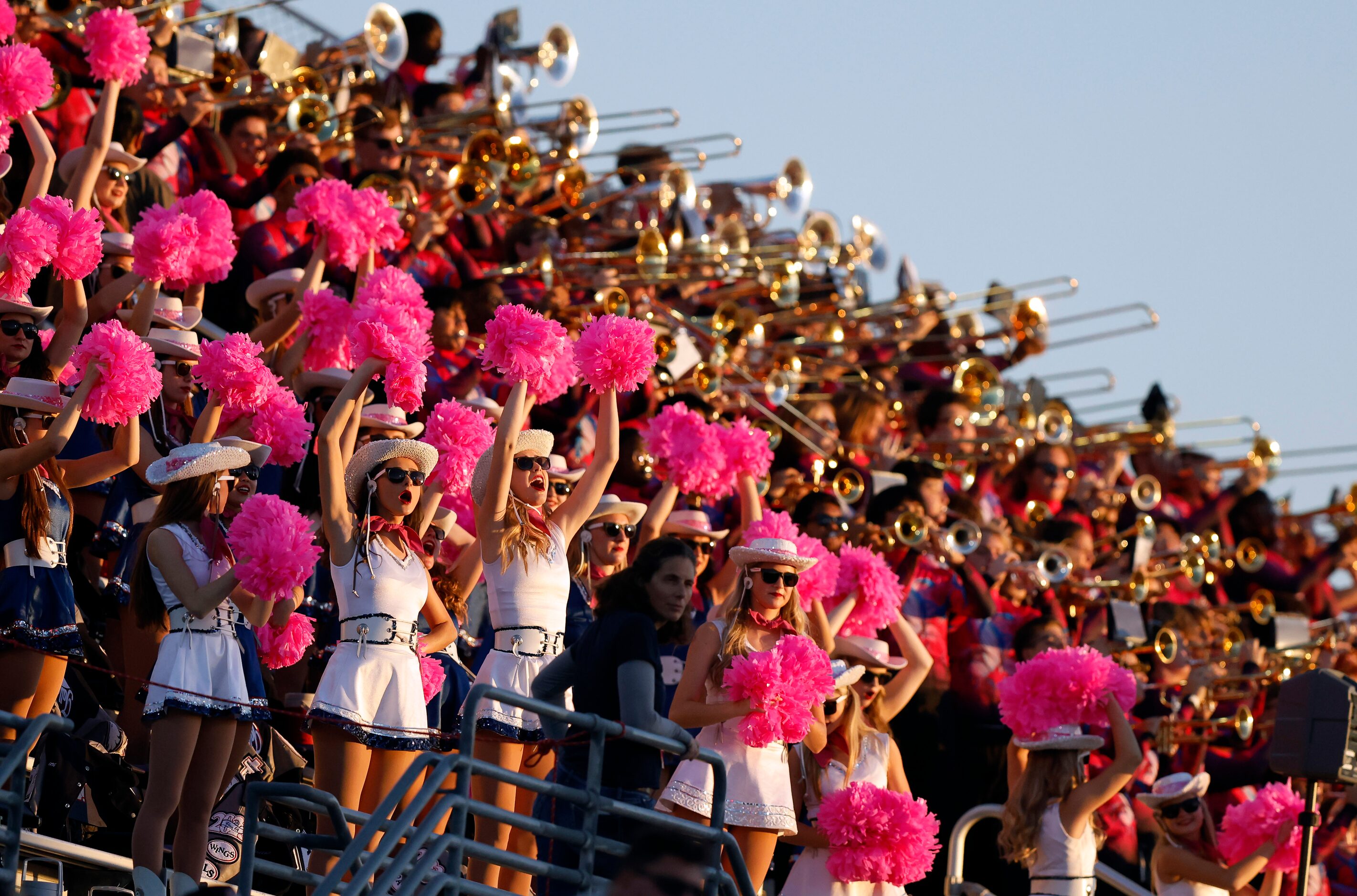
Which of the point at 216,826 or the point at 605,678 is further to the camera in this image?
the point at 216,826

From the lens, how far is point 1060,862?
25.5 feet

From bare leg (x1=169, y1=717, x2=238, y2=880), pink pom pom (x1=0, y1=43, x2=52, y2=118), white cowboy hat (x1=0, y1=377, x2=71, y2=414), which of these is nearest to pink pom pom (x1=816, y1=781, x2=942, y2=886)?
bare leg (x1=169, y1=717, x2=238, y2=880)

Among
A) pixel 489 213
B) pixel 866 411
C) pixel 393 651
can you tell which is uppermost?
pixel 489 213

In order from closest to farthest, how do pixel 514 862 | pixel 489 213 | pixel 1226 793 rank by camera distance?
pixel 514 862 → pixel 1226 793 → pixel 489 213

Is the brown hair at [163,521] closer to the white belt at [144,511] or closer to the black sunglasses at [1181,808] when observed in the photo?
Result: the white belt at [144,511]

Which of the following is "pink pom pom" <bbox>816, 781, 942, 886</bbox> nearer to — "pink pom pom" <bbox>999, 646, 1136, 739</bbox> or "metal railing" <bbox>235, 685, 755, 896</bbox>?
"pink pom pom" <bbox>999, 646, 1136, 739</bbox>

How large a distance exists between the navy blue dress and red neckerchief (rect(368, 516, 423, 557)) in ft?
3.20

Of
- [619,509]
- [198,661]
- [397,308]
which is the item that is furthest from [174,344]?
[619,509]

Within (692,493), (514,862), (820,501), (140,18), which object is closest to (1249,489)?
(820,501)

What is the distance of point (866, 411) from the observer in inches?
458

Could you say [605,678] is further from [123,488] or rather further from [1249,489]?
[1249,489]

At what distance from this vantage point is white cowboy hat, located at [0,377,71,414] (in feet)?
20.1

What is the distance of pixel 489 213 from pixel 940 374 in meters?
4.64

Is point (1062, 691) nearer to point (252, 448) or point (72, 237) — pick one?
point (252, 448)
